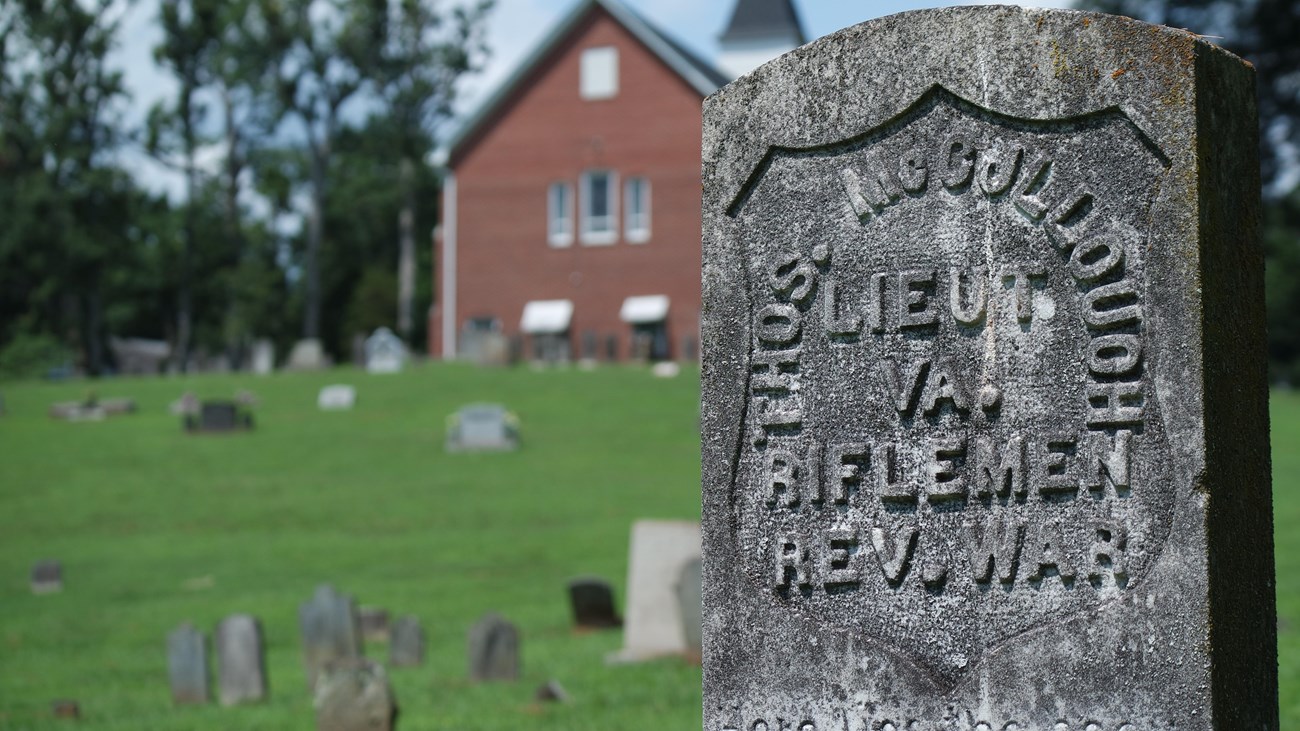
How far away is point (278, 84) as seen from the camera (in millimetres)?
57938

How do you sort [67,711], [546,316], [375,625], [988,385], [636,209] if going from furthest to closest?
1. [546,316]
2. [636,209]
3. [375,625]
4. [67,711]
5. [988,385]

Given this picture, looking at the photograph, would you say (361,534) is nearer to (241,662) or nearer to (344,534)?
(344,534)

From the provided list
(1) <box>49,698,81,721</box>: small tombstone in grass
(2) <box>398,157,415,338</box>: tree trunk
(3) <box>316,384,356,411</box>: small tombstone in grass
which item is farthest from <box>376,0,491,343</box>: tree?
(1) <box>49,698,81,721</box>: small tombstone in grass

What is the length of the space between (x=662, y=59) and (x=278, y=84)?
16764mm

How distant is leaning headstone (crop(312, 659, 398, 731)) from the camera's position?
27.5 feet

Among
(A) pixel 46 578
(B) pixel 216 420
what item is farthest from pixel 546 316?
(A) pixel 46 578

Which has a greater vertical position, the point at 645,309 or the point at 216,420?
the point at 645,309

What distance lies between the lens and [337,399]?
113 ft

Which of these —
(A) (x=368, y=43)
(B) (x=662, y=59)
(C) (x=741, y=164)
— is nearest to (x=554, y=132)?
(B) (x=662, y=59)

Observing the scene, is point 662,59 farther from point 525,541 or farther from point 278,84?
point 525,541

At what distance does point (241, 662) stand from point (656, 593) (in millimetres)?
3035

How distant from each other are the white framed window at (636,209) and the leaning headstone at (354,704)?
39793 millimetres

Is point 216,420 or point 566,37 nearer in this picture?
point 216,420

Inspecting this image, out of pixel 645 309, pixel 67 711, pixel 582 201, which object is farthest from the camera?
pixel 582 201
